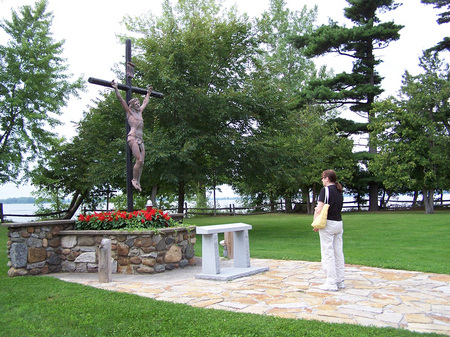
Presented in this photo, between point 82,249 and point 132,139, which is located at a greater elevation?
point 132,139

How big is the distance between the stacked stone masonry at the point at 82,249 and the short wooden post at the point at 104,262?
2.30 feet

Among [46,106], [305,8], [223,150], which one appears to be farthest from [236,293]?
[305,8]

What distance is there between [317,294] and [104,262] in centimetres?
336

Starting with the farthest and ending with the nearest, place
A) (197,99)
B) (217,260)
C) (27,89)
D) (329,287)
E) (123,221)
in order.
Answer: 1. (27,89)
2. (197,99)
3. (123,221)
4. (217,260)
5. (329,287)

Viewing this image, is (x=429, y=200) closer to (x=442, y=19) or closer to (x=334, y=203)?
(x=442, y=19)

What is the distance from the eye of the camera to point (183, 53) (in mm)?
13773

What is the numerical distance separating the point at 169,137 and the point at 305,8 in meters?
23.7

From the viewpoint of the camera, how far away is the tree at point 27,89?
18109mm

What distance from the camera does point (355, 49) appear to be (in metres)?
27.9

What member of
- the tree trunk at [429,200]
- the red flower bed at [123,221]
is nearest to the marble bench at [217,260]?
the red flower bed at [123,221]

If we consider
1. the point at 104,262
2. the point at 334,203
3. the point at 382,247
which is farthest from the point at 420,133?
the point at 104,262

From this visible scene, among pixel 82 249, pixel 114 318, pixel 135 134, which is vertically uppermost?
pixel 135 134

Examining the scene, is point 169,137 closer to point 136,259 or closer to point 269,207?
point 136,259

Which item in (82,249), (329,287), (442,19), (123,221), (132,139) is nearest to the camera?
(329,287)
